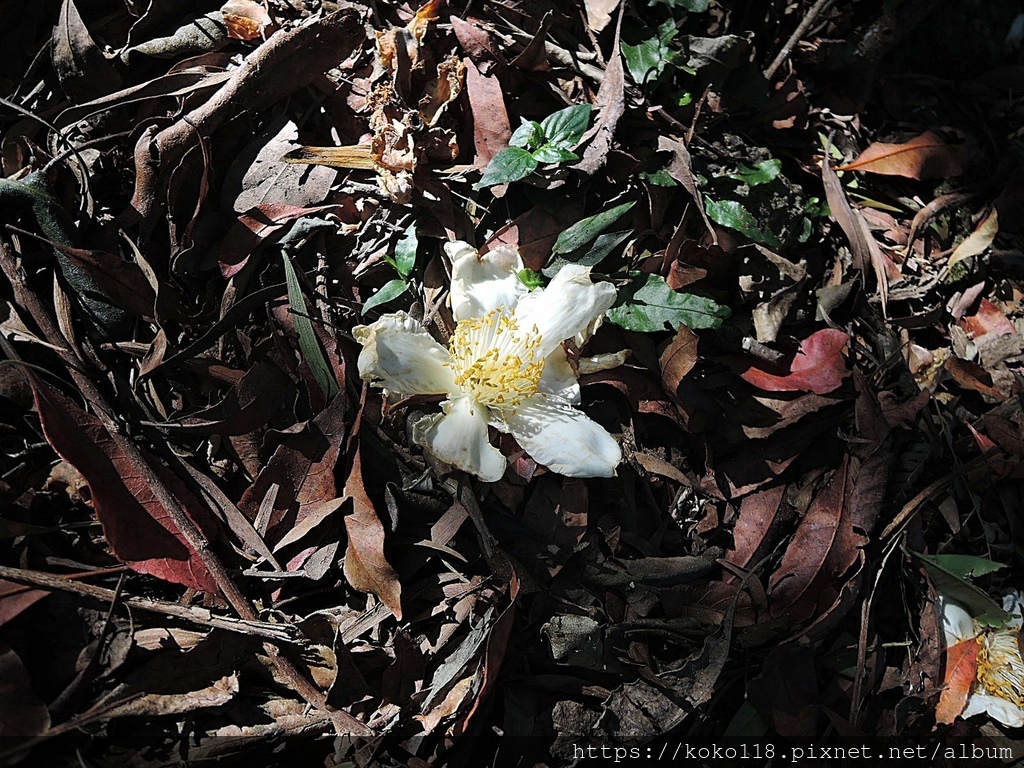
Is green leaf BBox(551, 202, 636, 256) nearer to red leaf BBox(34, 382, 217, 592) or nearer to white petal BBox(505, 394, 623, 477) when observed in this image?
white petal BBox(505, 394, 623, 477)

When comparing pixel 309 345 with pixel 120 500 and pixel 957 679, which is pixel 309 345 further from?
pixel 957 679

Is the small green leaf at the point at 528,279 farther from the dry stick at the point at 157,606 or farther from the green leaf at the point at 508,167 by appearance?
the dry stick at the point at 157,606

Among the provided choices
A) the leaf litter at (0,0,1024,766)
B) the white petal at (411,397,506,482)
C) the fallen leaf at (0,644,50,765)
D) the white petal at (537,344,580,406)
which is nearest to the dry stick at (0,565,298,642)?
the leaf litter at (0,0,1024,766)

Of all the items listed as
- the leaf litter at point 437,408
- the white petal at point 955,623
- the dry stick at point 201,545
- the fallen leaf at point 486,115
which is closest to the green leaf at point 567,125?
the leaf litter at point 437,408

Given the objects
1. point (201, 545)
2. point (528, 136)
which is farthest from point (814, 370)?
point (201, 545)

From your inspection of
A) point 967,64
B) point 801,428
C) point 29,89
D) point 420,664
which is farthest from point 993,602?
point 29,89

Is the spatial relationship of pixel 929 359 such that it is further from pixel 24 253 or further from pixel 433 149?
pixel 24 253
